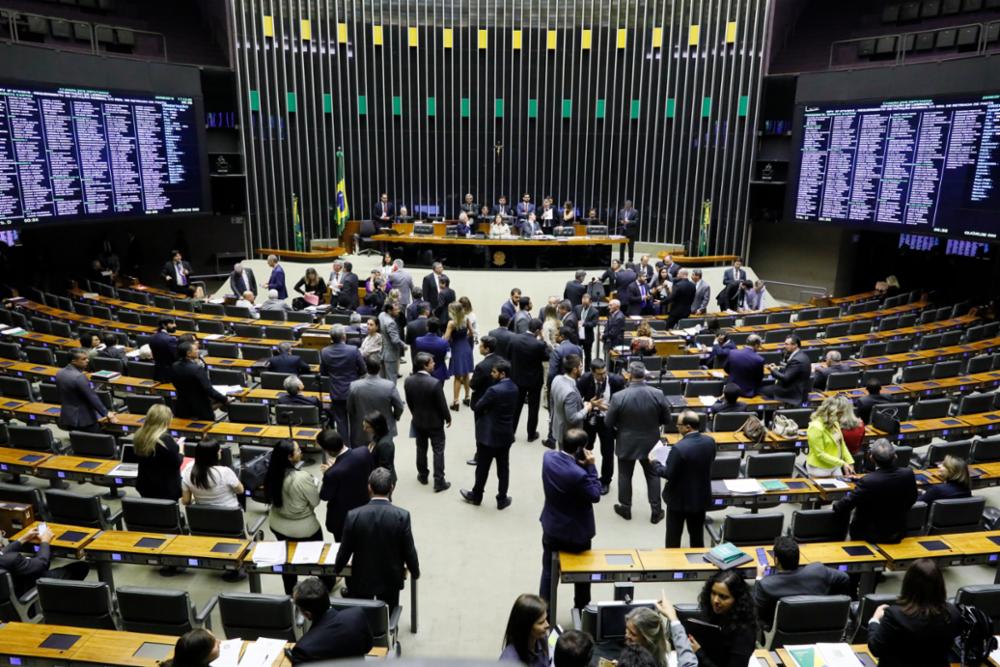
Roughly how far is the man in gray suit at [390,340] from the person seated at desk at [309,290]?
3637 mm

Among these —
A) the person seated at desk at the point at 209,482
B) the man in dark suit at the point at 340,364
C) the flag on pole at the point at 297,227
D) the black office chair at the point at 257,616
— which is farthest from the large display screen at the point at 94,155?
the black office chair at the point at 257,616

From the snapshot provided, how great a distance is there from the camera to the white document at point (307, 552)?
15.3ft

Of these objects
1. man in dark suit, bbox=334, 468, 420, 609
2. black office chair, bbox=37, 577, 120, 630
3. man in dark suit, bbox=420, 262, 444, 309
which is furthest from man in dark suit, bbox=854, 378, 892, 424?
black office chair, bbox=37, 577, 120, 630

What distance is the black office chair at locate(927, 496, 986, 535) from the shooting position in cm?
539

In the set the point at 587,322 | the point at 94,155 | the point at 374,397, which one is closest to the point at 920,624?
the point at 374,397

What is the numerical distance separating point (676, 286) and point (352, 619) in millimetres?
9077

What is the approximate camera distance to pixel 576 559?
184 inches

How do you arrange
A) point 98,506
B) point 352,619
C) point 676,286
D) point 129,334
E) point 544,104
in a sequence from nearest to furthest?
point 352,619 < point 98,506 < point 129,334 < point 676,286 < point 544,104

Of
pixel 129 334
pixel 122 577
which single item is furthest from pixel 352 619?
pixel 129 334

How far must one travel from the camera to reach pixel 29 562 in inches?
179

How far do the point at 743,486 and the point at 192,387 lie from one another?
517 cm

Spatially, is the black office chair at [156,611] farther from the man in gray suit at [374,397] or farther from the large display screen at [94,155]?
the large display screen at [94,155]

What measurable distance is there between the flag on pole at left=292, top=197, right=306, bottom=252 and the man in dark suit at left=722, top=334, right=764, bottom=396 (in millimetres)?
12916

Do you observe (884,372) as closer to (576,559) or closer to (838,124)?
(576,559)
